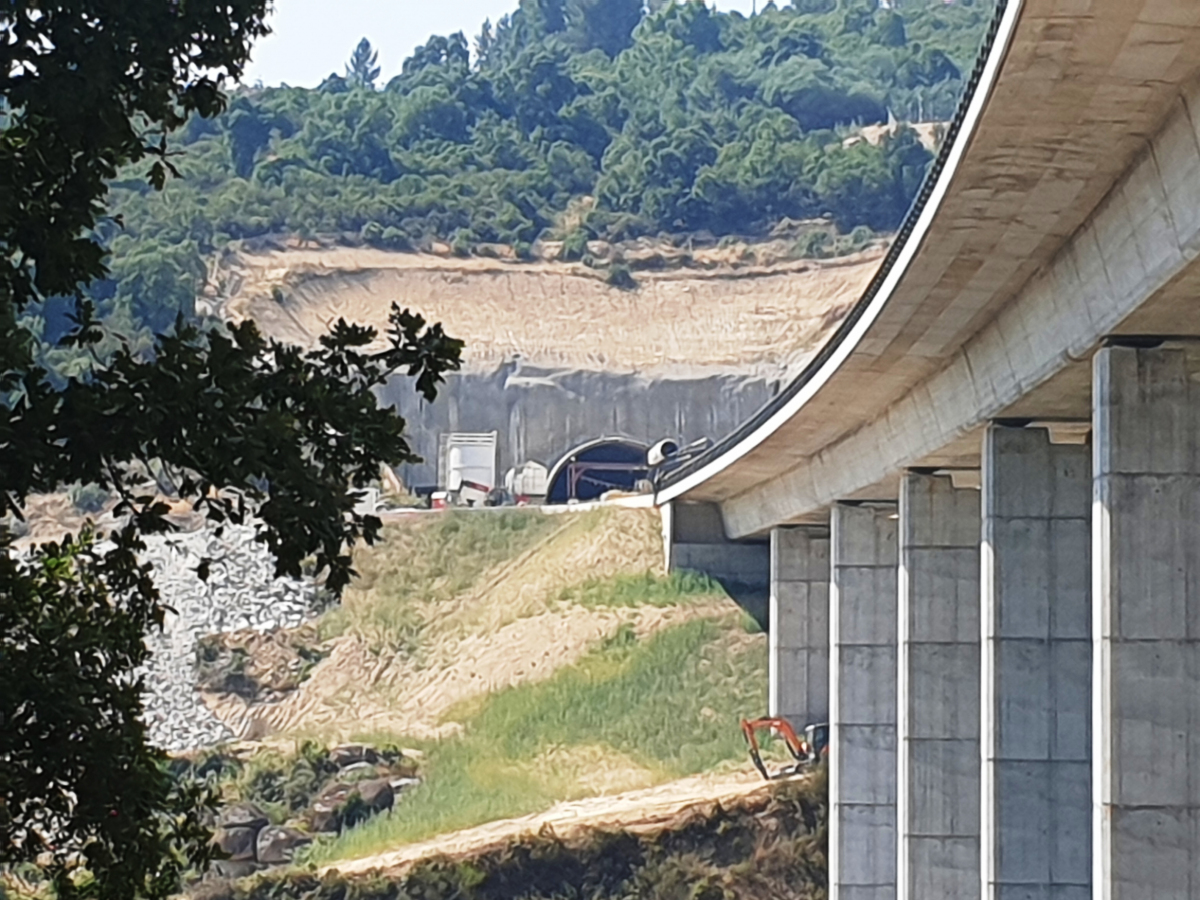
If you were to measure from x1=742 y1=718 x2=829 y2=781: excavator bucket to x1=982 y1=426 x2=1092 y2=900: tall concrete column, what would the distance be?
64.6ft

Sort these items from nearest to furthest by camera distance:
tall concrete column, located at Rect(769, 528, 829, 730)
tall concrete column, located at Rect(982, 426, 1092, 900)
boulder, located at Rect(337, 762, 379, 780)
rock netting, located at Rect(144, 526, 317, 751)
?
tall concrete column, located at Rect(982, 426, 1092, 900) → boulder, located at Rect(337, 762, 379, 780) → tall concrete column, located at Rect(769, 528, 829, 730) → rock netting, located at Rect(144, 526, 317, 751)

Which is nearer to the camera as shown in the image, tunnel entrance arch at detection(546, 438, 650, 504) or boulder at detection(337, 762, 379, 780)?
boulder at detection(337, 762, 379, 780)

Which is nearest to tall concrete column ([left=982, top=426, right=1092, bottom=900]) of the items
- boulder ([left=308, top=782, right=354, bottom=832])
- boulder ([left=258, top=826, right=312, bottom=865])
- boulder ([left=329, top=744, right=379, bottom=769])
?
boulder ([left=258, top=826, right=312, bottom=865])

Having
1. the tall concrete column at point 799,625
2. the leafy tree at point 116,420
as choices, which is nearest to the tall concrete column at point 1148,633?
the leafy tree at point 116,420

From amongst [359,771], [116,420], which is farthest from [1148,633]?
[359,771]

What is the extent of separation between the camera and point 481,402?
110 m

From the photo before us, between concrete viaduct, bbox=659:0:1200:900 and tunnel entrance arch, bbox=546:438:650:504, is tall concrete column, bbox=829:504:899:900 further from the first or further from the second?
tunnel entrance arch, bbox=546:438:650:504

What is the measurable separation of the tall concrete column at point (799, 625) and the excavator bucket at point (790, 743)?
1.71 metres

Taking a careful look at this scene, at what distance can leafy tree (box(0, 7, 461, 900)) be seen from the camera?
11328 mm

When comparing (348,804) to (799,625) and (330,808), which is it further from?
(799,625)

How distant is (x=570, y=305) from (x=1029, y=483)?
291 ft

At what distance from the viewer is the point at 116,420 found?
11.4m

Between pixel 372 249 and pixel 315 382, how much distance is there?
380 feet

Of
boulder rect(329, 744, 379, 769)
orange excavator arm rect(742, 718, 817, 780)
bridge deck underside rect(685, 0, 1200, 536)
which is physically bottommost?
boulder rect(329, 744, 379, 769)
